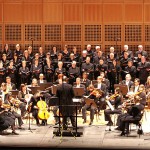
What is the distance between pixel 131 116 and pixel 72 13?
25.9 ft

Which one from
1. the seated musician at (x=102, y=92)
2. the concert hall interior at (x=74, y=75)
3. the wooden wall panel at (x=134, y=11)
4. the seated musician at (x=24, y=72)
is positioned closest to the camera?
the concert hall interior at (x=74, y=75)

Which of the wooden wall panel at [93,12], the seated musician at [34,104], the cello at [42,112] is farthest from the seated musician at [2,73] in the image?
the wooden wall panel at [93,12]

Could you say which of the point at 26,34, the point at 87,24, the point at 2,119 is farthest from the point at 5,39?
the point at 2,119

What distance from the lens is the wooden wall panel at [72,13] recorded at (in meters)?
17.2

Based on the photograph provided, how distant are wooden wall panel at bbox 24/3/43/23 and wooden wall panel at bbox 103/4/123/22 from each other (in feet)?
8.32

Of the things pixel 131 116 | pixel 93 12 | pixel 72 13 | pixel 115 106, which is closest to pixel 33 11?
pixel 72 13

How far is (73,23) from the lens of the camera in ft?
56.6

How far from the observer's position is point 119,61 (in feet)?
49.0

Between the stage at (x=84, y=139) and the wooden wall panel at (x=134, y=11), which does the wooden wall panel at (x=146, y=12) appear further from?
the stage at (x=84, y=139)

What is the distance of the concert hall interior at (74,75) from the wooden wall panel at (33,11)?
0.13 ft

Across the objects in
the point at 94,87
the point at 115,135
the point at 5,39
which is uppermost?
the point at 5,39

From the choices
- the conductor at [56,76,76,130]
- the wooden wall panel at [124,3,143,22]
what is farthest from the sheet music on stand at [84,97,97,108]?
the wooden wall panel at [124,3,143,22]

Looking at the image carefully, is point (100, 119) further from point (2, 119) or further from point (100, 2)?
point (100, 2)

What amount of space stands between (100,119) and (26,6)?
6749 millimetres
